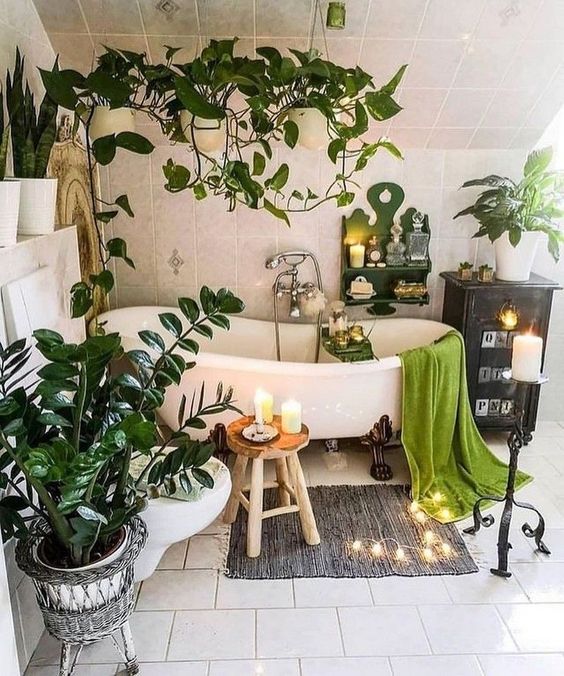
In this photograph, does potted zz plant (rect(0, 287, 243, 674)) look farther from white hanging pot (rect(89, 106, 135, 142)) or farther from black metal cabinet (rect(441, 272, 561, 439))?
black metal cabinet (rect(441, 272, 561, 439))

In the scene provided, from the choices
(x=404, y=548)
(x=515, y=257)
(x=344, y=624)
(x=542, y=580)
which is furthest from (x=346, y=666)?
(x=515, y=257)

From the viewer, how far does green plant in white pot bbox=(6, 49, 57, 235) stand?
1864 mm

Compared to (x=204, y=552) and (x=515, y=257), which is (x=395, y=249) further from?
(x=204, y=552)

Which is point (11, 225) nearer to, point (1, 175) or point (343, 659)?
point (1, 175)

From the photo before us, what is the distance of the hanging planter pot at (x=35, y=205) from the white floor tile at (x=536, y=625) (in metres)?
2.02

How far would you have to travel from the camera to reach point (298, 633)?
2037 mm

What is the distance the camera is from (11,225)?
5.52ft

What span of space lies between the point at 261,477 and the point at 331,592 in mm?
488

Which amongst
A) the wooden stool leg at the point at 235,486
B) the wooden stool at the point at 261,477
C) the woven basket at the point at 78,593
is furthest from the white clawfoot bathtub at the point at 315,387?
the woven basket at the point at 78,593

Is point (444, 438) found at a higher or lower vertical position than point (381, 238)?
lower

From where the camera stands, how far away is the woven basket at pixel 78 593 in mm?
1629

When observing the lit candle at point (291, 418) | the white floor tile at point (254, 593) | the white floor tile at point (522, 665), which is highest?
the lit candle at point (291, 418)

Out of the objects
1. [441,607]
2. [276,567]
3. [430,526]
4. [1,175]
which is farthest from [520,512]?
[1,175]

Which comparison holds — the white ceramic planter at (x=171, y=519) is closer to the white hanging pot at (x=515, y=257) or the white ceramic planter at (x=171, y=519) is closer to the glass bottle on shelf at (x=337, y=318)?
the glass bottle on shelf at (x=337, y=318)
